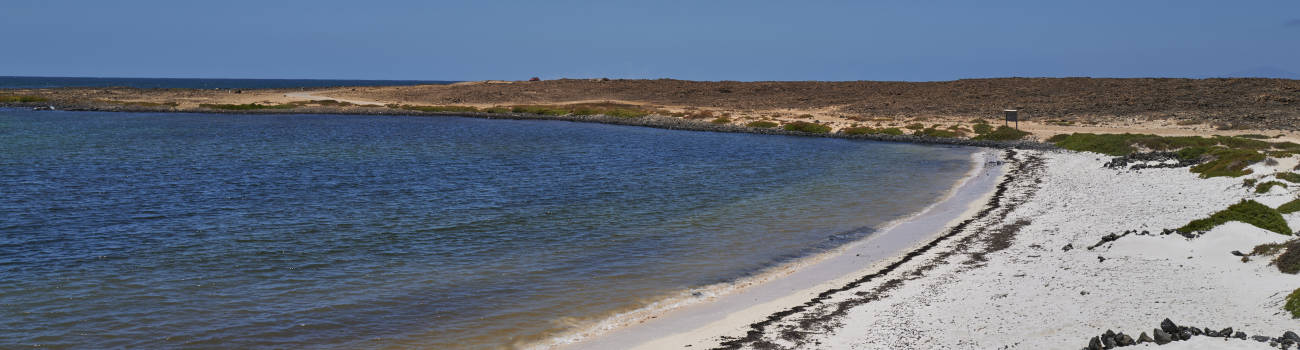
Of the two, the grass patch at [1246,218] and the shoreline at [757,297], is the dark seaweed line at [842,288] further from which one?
the grass patch at [1246,218]

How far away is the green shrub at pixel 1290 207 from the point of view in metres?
18.5

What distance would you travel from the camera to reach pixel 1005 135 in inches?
2253

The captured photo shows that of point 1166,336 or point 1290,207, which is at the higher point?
point 1290,207

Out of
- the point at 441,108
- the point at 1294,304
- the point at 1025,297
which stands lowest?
the point at 1025,297

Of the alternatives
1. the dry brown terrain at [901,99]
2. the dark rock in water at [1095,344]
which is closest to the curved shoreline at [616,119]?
the dry brown terrain at [901,99]

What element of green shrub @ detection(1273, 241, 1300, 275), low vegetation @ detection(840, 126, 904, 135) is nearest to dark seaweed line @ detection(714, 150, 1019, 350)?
green shrub @ detection(1273, 241, 1300, 275)

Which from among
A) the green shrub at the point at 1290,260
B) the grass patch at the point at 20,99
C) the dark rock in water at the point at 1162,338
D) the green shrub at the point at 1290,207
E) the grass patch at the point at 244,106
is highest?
the grass patch at the point at 20,99

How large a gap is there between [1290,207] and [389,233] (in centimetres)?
2240

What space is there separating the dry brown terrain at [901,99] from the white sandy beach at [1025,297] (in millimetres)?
38042

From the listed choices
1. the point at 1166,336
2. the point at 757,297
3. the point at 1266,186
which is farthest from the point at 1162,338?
the point at 1266,186

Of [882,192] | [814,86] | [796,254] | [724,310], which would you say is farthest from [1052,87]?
[724,310]

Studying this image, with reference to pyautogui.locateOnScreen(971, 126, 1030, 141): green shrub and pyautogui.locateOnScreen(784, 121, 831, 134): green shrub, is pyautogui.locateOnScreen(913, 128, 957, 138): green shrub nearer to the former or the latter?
pyautogui.locateOnScreen(971, 126, 1030, 141): green shrub

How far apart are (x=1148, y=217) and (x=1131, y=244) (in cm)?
482

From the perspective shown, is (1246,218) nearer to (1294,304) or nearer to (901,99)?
(1294,304)
